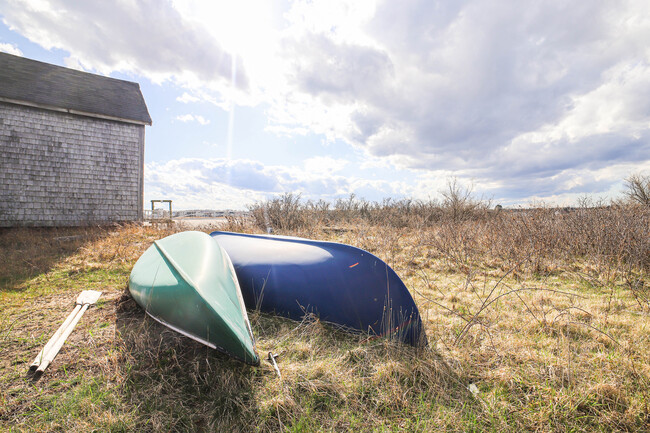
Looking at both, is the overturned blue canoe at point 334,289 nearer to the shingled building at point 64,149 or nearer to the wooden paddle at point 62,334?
the wooden paddle at point 62,334

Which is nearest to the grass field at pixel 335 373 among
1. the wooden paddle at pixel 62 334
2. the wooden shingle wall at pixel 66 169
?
the wooden paddle at pixel 62 334

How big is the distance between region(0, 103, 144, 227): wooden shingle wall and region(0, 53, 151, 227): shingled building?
0.02m

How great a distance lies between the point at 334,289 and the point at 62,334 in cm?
249

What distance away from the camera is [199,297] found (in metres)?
2.26

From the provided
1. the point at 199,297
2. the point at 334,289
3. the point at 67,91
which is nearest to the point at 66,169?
the point at 67,91

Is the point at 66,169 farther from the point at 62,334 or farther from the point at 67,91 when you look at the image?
the point at 62,334

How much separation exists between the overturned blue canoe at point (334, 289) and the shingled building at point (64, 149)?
34.7ft

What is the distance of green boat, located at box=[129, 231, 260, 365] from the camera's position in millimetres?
2092

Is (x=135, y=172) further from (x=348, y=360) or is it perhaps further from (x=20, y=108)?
(x=348, y=360)

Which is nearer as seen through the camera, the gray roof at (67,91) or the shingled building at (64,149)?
the shingled building at (64,149)

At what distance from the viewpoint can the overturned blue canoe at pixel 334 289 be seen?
2832 mm

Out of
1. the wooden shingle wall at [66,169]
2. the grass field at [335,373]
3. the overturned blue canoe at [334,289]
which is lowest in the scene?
the grass field at [335,373]

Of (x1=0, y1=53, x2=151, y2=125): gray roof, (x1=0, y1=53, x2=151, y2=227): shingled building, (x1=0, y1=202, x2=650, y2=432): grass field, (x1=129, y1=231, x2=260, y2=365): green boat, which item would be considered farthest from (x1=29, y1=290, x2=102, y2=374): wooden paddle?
(x1=0, y1=53, x2=151, y2=125): gray roof

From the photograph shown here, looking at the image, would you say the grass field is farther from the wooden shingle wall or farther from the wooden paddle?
the wooden shingle wall
